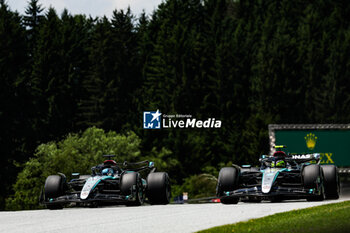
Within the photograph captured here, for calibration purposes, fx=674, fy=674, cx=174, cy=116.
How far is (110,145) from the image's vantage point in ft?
227

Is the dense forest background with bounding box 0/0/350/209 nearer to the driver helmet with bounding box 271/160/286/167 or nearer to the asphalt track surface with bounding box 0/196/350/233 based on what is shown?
the driver helmet with bounding box 271/160/286/167

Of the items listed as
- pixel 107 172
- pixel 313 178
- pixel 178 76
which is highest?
pixel 178 76

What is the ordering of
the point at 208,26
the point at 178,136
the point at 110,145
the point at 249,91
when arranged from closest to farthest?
the point at 110,145, the point at 178,136, the point at 249,91, the point at 208,26

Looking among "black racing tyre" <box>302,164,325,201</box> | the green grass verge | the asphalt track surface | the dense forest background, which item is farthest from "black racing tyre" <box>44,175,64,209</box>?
the dense forest background

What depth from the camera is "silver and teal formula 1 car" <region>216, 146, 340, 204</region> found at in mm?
22312

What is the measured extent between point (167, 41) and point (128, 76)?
26.7 ft

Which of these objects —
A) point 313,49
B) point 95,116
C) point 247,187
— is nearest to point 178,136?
point 95,116

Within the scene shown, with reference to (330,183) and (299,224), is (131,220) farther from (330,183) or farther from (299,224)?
(330,183)

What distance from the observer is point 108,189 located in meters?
24.2

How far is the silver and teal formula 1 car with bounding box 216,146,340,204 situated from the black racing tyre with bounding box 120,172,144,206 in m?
2.70

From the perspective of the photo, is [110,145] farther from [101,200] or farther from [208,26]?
[101,200]

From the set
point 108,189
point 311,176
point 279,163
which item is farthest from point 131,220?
point 279,163

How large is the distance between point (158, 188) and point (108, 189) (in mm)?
1961

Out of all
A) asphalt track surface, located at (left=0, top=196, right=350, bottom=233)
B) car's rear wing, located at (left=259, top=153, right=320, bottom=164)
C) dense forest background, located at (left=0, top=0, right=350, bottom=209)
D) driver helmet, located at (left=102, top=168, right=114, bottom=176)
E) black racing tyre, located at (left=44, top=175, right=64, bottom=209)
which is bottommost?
asphalt track surface, located at (left=0, top=196, right=350, bottom=233)
